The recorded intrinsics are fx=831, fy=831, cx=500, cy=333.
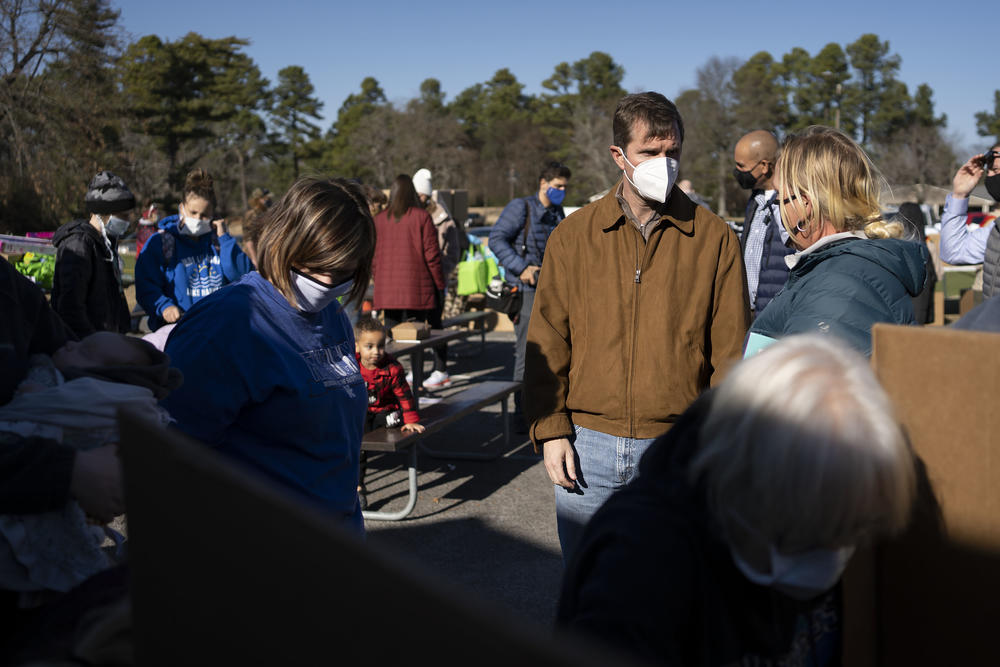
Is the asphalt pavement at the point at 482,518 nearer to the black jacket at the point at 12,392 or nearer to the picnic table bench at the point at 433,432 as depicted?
the picnic table bench at the point at 433,432

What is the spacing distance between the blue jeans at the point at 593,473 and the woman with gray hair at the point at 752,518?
4.86ft

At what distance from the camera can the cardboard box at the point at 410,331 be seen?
7891 mm

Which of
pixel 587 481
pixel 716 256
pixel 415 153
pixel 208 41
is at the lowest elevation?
pixel 587 481

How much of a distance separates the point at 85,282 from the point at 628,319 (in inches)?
159

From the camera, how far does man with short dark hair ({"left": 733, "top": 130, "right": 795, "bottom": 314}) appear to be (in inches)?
186

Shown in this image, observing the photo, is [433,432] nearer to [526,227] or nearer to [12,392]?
[526,227]

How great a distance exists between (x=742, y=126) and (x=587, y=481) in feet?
233

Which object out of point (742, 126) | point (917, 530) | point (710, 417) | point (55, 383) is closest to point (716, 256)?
point (917, 530)

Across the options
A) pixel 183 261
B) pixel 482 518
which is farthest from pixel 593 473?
pixel 183 261

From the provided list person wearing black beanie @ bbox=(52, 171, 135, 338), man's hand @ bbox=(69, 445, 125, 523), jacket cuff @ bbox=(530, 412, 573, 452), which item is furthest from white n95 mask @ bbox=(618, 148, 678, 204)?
person wearing black beanie @ bbox=(52, 171, 135, 338)

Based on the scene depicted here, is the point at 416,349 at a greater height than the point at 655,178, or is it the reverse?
the point at 655,178

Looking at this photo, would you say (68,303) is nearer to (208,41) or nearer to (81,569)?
(81,569)

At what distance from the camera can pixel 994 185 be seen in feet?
14.6

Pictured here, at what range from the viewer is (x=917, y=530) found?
1.42 m
